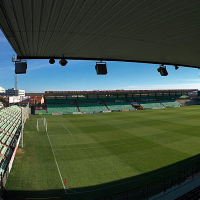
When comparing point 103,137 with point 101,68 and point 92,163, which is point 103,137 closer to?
point 92,163

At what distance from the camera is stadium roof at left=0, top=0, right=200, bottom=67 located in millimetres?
3173

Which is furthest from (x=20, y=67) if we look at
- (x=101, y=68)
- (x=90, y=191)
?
(x=90, y=191)

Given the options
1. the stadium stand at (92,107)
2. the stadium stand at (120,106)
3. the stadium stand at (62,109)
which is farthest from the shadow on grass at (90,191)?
the stadium stand at (120,106)

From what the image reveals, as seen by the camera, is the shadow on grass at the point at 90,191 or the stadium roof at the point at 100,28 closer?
the stadium roof at the point at 100,28

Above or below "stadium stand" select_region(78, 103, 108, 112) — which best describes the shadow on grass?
below

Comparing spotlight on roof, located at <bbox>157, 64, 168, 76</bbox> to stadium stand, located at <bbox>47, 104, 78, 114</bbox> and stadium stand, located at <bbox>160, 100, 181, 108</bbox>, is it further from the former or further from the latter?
stadium stand, located at <bbox>160, 100, 181, 108</bbox>

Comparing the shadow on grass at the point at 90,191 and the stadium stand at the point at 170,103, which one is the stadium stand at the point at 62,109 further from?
the shadow on grass at the point at 90,191

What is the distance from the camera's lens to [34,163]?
454 inches

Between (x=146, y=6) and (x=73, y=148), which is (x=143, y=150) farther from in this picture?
(x=146, y=6)

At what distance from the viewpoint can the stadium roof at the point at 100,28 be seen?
10.4ft

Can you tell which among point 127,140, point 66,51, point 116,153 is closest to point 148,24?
point 66,51

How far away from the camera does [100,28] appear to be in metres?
4.14

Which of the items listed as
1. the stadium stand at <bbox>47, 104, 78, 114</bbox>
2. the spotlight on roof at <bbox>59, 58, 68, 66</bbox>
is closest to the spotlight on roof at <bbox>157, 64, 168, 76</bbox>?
the spotlight on roof at <bbox>59, 58, 68, 66</bbox>

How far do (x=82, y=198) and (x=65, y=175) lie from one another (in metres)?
2.49
